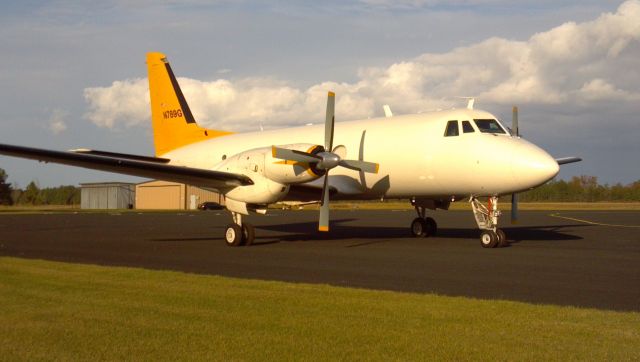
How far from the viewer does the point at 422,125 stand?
19.0 m

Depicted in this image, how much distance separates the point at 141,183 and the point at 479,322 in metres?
80.4

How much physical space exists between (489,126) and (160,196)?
213 feet

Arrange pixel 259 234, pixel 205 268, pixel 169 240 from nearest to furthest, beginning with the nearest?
pixel 205 268 < pixel 169 240 < pixel 259 234

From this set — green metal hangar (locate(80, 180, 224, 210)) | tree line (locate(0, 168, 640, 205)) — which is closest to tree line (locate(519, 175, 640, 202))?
tree line (locate(0, 168, 640, 205))

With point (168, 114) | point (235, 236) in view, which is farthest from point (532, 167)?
point (168, 114)

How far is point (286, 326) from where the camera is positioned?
7086 millimetres

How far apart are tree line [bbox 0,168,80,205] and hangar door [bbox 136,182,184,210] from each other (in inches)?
891

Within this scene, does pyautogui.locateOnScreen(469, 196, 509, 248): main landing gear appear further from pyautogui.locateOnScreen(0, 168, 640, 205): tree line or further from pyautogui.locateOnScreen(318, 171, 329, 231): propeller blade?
pyautogui.locateOnScreen(0, 168, 640, 205): tree line

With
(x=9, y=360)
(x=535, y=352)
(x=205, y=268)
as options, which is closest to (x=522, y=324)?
(x=535, y=352)

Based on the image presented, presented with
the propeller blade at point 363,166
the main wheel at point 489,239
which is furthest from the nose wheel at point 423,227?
the main wheel at point 489,239

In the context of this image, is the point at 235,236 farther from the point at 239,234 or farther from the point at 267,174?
the point at 267,174

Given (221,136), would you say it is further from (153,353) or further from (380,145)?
(153,353)

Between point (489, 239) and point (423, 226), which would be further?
point (423, 226)

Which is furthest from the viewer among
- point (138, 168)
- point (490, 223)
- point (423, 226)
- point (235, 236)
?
point (423, 226)
